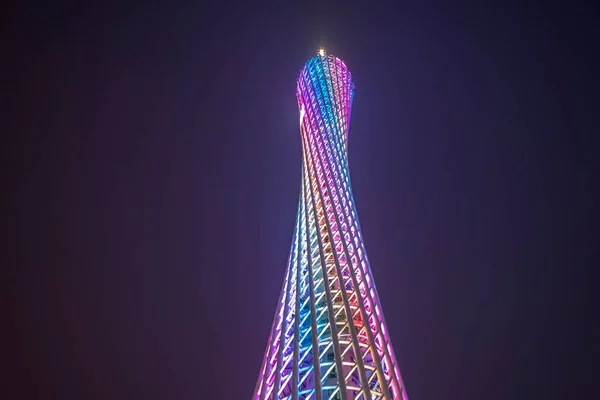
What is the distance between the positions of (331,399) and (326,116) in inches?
487

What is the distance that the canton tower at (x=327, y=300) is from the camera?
9.18 m

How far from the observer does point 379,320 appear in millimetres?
10898

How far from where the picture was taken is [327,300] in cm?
1010

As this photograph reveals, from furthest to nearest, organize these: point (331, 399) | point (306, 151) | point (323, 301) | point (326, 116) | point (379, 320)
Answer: point (326, 116) → point (306, 151) → point (323, 301) → point (379, 320) → point (331, 399)

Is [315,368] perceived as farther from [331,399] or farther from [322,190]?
[322,190]

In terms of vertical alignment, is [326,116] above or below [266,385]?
above

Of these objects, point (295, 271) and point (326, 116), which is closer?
point (295, 271)

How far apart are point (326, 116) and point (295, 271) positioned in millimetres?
8581

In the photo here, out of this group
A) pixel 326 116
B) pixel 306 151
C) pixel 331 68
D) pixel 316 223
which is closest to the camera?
pixel 316 223

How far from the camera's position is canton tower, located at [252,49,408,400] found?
918 centimetres

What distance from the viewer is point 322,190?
48.9ft

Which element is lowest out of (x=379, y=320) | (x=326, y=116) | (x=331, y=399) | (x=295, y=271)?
(x=331, y=399)

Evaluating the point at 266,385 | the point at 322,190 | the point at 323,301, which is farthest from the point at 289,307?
the point at 322,190

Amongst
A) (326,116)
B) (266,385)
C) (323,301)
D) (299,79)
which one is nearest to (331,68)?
(299,79)
